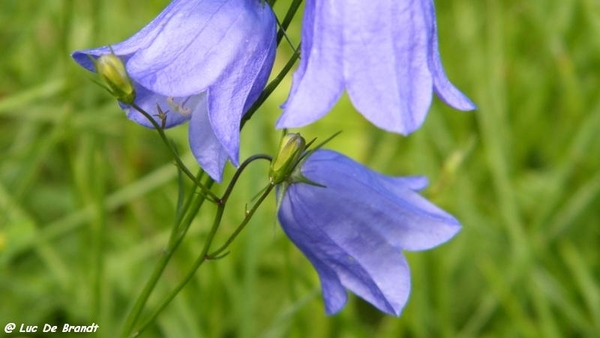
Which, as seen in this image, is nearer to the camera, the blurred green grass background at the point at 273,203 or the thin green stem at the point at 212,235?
the thin green stem at the point at 212,235

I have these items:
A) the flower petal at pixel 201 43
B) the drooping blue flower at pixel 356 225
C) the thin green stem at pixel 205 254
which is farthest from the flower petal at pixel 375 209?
the flower petal at pixel 201 43

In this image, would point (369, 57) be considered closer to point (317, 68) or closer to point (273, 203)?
point (317, 68)

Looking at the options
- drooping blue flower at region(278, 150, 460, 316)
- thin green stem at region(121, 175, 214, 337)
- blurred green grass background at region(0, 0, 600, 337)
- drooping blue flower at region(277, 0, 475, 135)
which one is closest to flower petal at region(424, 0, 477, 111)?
drooping blue flower at region(277, 0, 475, 135)

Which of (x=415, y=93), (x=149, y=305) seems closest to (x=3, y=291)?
(x=149, y=305)

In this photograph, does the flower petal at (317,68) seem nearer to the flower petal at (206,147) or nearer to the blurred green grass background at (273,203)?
the flower petal at (206,147)

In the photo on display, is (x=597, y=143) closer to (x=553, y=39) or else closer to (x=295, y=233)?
(x=553, y=39)
